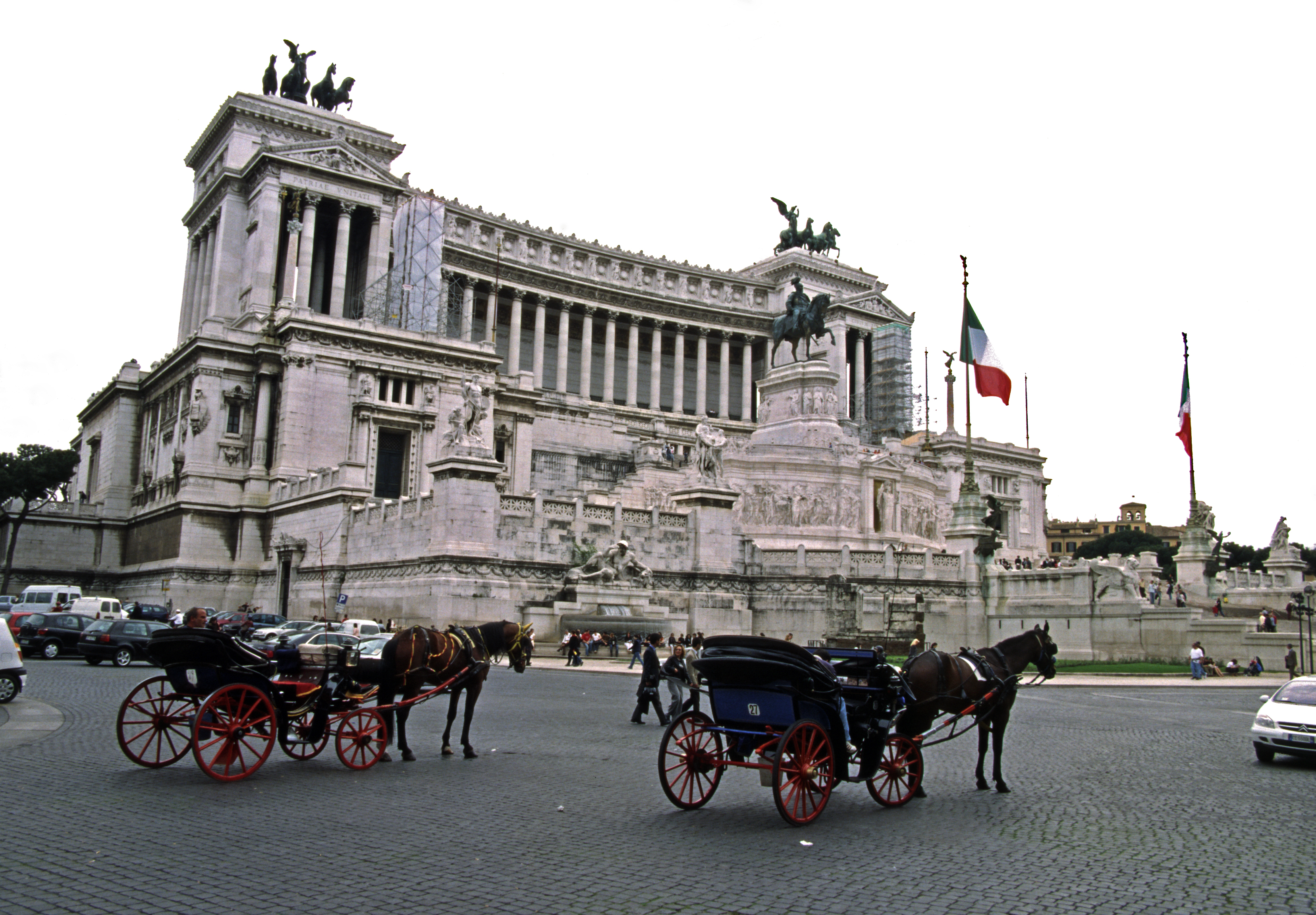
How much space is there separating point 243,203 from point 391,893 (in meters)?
69.4

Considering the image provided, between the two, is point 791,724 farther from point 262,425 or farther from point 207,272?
point 207,272

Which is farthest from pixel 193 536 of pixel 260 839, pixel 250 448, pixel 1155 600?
pixel 260 839

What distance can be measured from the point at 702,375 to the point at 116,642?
7079 cm

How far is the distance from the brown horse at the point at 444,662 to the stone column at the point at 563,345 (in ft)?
242

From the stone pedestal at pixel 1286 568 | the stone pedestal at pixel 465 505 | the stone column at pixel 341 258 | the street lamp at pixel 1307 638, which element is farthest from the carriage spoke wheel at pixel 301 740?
the stone column at pixel 341 258

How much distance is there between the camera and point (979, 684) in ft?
39.3

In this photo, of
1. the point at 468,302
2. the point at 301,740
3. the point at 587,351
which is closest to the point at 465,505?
the point at 301,740

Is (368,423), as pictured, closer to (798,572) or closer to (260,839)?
(798,572)

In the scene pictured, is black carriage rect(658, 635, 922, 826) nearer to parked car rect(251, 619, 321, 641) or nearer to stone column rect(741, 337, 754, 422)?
parked car rect(251, 619, 321, 641)

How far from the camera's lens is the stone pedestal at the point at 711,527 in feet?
136

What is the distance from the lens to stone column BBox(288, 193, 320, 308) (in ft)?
213

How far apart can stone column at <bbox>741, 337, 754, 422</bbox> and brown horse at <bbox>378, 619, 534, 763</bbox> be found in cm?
8440

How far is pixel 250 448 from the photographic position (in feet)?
181

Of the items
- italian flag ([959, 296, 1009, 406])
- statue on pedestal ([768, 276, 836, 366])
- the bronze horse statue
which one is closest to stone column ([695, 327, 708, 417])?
statue on pedestal ([768, 276, 836, 366])
